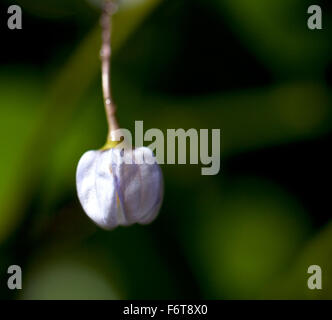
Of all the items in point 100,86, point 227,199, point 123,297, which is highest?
point 100,86

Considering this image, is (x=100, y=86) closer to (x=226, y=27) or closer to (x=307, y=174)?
(x=226, y=27)

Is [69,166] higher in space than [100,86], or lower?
lower

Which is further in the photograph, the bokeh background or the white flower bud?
the bokeh background

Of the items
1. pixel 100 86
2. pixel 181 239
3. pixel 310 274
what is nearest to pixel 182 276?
pixel 181 239

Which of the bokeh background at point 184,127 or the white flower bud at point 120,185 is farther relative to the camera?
the bokeh background at point 184,127
